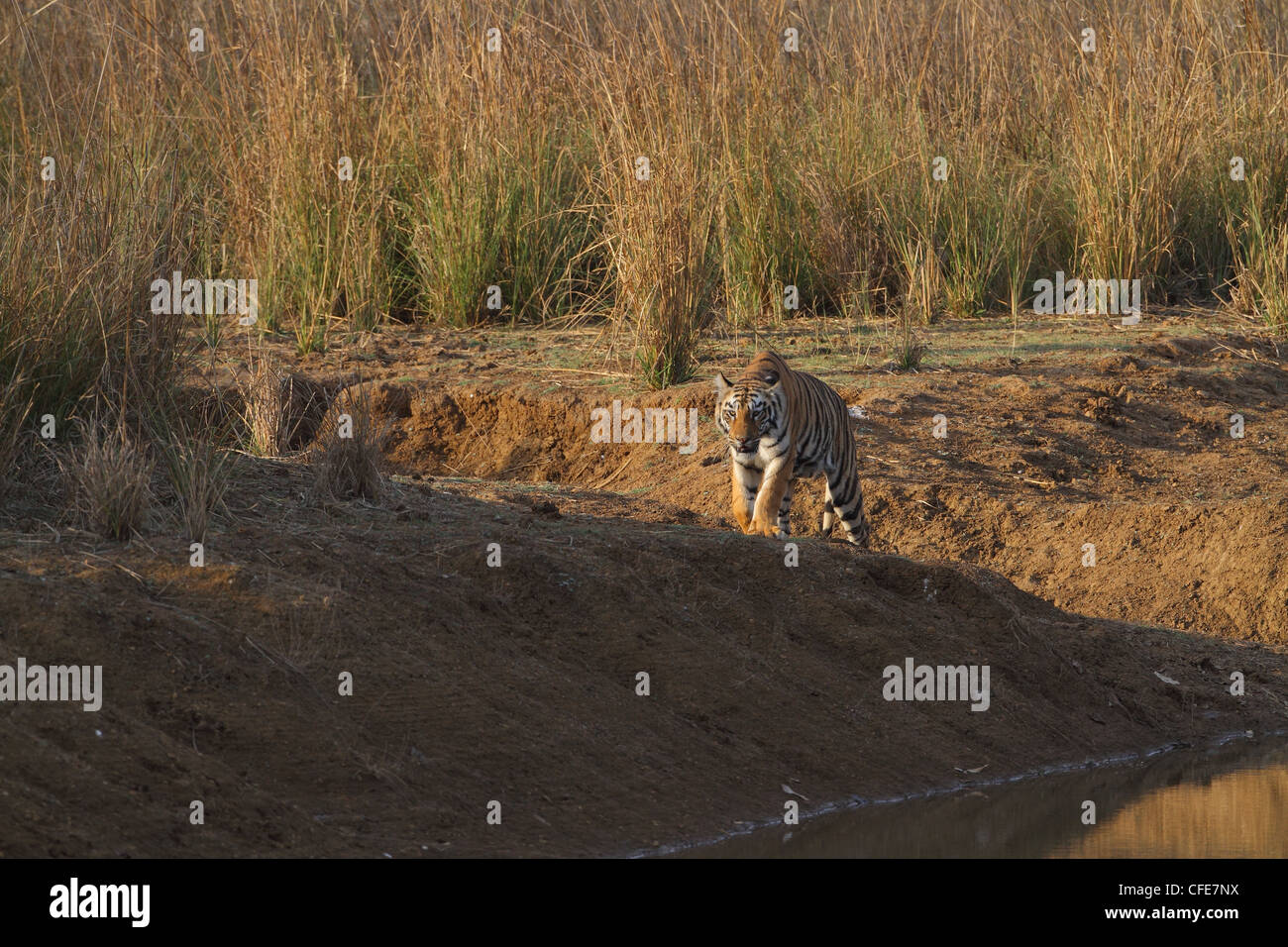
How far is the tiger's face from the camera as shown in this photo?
7.80m

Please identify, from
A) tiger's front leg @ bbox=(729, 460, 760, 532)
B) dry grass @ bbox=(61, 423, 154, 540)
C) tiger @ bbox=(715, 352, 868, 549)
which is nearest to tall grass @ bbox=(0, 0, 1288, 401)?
tiger @ bbox=(715, 352, 868, 549)

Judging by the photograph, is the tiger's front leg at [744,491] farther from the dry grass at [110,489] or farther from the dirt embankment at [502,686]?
the dry grass at [110,489]

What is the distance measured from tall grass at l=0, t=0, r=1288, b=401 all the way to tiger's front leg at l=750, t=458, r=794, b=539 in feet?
7.89

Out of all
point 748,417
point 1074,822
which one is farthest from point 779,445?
point 1074,822

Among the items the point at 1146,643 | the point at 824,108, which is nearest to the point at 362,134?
the point at 824,108

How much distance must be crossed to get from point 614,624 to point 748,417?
208 centimetres

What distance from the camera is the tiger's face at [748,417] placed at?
7801 mm

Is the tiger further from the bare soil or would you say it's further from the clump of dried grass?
the clump of dried grass

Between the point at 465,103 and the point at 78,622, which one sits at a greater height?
the point at 465,103

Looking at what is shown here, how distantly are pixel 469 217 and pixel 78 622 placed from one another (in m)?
6.47

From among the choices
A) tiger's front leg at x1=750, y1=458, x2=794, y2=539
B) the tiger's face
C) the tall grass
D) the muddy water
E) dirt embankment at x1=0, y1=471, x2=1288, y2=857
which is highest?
the tall grass

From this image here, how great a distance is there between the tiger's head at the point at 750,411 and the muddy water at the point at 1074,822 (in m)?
2.24

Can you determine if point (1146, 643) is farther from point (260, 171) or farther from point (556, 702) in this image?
point (260, 171)

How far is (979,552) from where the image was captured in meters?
8.77
